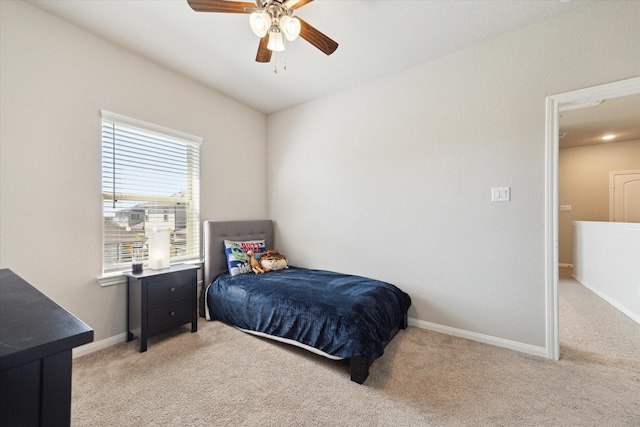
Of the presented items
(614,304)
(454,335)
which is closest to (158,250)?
(454,335)

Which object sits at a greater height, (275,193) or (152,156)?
(152,156)

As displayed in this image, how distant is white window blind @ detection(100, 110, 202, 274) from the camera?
2375 mm

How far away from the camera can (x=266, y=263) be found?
3.08 meters

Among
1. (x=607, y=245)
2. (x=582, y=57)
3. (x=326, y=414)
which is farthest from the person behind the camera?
(x=607, y=245)

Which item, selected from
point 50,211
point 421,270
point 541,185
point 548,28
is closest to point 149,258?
point 50,211

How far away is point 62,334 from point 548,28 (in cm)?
334

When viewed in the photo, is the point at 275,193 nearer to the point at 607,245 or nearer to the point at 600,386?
the point at 600,386

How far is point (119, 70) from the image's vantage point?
7.91 feet

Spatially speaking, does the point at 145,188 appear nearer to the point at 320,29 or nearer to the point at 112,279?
the point at 112,279

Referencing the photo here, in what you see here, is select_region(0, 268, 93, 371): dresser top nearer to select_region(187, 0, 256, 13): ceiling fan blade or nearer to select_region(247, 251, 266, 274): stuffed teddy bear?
select_region(187, 0, 256, 13): ceiling fan blade

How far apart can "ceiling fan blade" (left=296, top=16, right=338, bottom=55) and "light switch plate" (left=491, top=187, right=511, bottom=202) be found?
5.93 feet

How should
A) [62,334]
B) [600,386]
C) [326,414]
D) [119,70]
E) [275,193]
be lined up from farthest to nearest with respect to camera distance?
[275,193]
[119,70]
[600,386]
[326,414]
[62,334]

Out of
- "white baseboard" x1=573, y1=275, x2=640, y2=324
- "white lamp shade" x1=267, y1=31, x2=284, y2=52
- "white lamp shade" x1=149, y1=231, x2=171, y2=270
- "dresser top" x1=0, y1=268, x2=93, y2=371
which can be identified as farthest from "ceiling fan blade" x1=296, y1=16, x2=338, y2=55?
"white baseboard" x1=573, y1=275, x2=640, y2=324

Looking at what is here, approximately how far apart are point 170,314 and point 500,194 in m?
3.15
